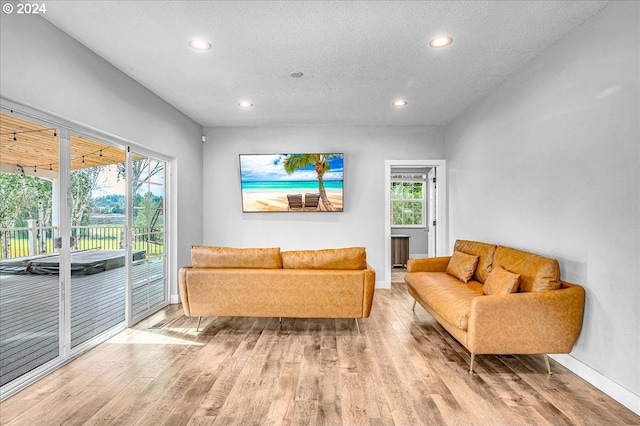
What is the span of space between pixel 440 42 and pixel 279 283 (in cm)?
259

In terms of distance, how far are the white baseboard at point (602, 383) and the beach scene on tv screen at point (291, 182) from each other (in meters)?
3.52

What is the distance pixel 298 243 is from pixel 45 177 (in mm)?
3577

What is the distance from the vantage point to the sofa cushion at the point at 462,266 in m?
3.66

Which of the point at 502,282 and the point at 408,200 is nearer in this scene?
the point at 502,282

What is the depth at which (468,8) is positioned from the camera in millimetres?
2285

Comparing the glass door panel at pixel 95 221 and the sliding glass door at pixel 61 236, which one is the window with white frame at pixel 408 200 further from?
the glass door panel at pixel 95 221

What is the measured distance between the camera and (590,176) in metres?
2.41

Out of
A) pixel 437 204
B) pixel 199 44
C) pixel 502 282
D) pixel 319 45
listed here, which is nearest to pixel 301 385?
pixel 502 282

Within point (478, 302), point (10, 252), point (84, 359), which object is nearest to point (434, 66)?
point (478, 302)

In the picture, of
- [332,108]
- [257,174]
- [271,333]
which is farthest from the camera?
[257,174]

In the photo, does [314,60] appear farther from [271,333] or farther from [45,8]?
[271,333]

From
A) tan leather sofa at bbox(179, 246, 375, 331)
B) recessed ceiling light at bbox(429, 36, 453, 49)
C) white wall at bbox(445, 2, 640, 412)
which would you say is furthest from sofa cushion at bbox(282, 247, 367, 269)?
recessed ceiling light at bbox(429, 36, 453, 49)

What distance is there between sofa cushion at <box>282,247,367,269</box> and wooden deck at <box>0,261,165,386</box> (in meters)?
1.98

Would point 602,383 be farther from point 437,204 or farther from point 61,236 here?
point 61,236
